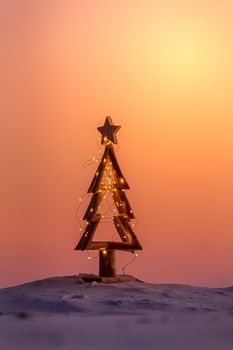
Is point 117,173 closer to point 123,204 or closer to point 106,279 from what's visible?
point 123,204

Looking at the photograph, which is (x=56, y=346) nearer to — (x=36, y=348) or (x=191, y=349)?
(x=36, y=348)

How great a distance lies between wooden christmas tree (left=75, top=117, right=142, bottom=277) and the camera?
502cm

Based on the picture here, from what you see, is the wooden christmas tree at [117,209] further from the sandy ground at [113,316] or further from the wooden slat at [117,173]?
the sandy ground at [113,316]

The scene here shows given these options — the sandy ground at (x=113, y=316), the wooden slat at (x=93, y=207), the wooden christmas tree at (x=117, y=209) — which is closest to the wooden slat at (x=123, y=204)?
the wooden christmas tree at (x=117, y=209)

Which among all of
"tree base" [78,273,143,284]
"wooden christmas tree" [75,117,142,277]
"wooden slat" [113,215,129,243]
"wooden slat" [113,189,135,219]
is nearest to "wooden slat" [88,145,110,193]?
"wooden christmas tree" [75,117,142,277]

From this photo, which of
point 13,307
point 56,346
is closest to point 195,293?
point 13,307

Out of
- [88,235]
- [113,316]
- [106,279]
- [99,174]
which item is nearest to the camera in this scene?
[113,316]

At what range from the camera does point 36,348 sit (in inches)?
73.6

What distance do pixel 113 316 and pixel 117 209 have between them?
2.13 metres

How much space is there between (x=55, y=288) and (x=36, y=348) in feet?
8.86

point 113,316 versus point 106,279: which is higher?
point 106,279

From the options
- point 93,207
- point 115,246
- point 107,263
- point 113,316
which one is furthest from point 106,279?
point 113,316

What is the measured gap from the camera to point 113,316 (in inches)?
123

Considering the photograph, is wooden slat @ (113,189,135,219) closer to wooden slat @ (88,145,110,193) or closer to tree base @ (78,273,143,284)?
wooden slat @ (88,145,110,193)
